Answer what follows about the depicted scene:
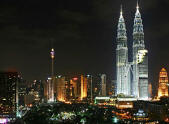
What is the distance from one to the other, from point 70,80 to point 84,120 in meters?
26.0

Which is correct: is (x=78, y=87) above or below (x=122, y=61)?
below

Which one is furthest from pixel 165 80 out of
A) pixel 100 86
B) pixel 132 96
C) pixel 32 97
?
pixel 32 97

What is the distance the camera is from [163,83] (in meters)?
36.6

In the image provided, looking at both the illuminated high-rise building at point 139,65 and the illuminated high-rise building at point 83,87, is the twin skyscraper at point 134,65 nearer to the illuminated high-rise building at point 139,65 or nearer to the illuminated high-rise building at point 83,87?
the illuminated high-rise building at point 139,65

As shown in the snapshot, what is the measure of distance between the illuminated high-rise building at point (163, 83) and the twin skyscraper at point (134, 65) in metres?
1.51

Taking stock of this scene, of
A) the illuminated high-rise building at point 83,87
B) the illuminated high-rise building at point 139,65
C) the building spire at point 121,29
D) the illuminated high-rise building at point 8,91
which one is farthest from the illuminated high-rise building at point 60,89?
the illuminated high-rise building at point 8,91

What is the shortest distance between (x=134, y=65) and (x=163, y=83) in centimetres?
377

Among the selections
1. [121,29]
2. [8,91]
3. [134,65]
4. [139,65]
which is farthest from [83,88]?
[8,91]

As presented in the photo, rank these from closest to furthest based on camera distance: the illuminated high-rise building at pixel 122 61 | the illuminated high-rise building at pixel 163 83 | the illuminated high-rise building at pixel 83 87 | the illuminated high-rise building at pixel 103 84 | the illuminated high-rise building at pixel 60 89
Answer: the illuminated high-rise building at pixel 163 83
the illuminated high-rise building at pixel 122 61
the illuminated high-rise building at pixel 83 87
the illuminated high-rise building at pixel 60 89
the illuminated high-rise building at pixel 103 84

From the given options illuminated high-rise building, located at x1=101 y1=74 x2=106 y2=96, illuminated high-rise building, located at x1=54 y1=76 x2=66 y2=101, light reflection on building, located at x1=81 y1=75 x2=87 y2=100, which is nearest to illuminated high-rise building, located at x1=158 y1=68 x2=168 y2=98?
illuminated high-rise building, located at x1=101 y1=74 x2=106 y2=96

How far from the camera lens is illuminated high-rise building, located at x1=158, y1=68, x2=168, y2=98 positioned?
36331 mm

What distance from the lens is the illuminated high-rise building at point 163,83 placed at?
36.3 m

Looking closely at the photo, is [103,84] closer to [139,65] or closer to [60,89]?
[60,89]

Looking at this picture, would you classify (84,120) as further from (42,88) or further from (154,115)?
(42,88)
